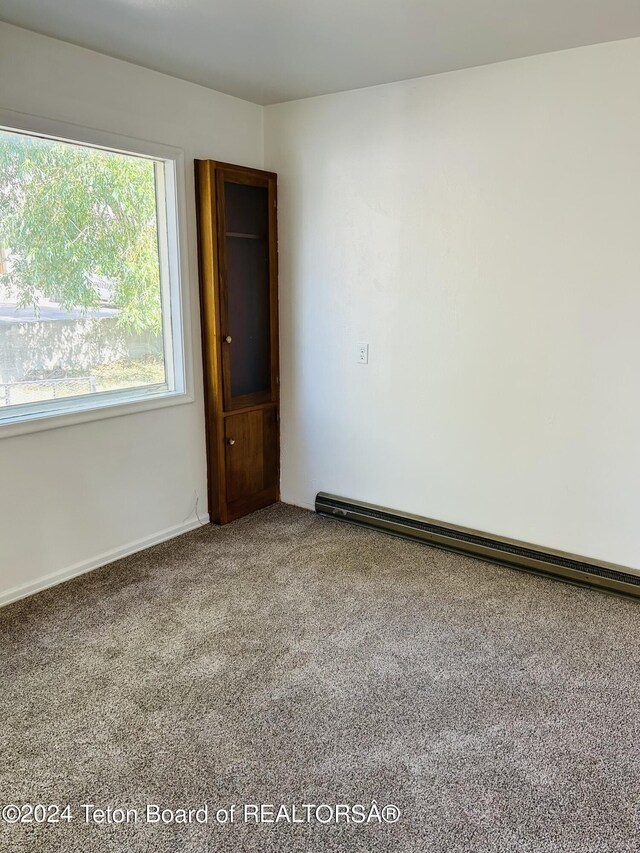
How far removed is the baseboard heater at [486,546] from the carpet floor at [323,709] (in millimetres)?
82

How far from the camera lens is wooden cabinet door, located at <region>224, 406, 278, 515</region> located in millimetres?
3605

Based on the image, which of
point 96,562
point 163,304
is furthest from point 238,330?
point 96,562

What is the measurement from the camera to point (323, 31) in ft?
7.86

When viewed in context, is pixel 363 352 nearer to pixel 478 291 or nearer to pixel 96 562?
pixel 478 291

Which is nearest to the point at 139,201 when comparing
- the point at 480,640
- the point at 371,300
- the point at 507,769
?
the point at 371,300

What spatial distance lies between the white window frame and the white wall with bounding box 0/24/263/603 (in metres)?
0.04

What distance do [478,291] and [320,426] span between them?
4.25 feet

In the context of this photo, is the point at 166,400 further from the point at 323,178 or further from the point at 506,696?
the point at 506,696

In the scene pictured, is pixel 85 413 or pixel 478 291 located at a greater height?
pixel 478 291

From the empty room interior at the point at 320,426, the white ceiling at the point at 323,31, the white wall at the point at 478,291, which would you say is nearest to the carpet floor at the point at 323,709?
the empty room interior at the point at 320,426

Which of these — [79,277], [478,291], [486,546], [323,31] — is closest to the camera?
[323,31]

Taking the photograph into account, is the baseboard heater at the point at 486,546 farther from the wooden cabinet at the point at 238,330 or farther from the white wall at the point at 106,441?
the white wall at the point at 106,441

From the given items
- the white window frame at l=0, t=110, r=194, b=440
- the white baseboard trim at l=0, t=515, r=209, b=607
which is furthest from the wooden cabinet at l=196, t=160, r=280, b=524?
the white baseboard trim at l=0, t=515, r=209, b=607

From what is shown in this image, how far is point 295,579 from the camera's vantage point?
2965 millimetres
